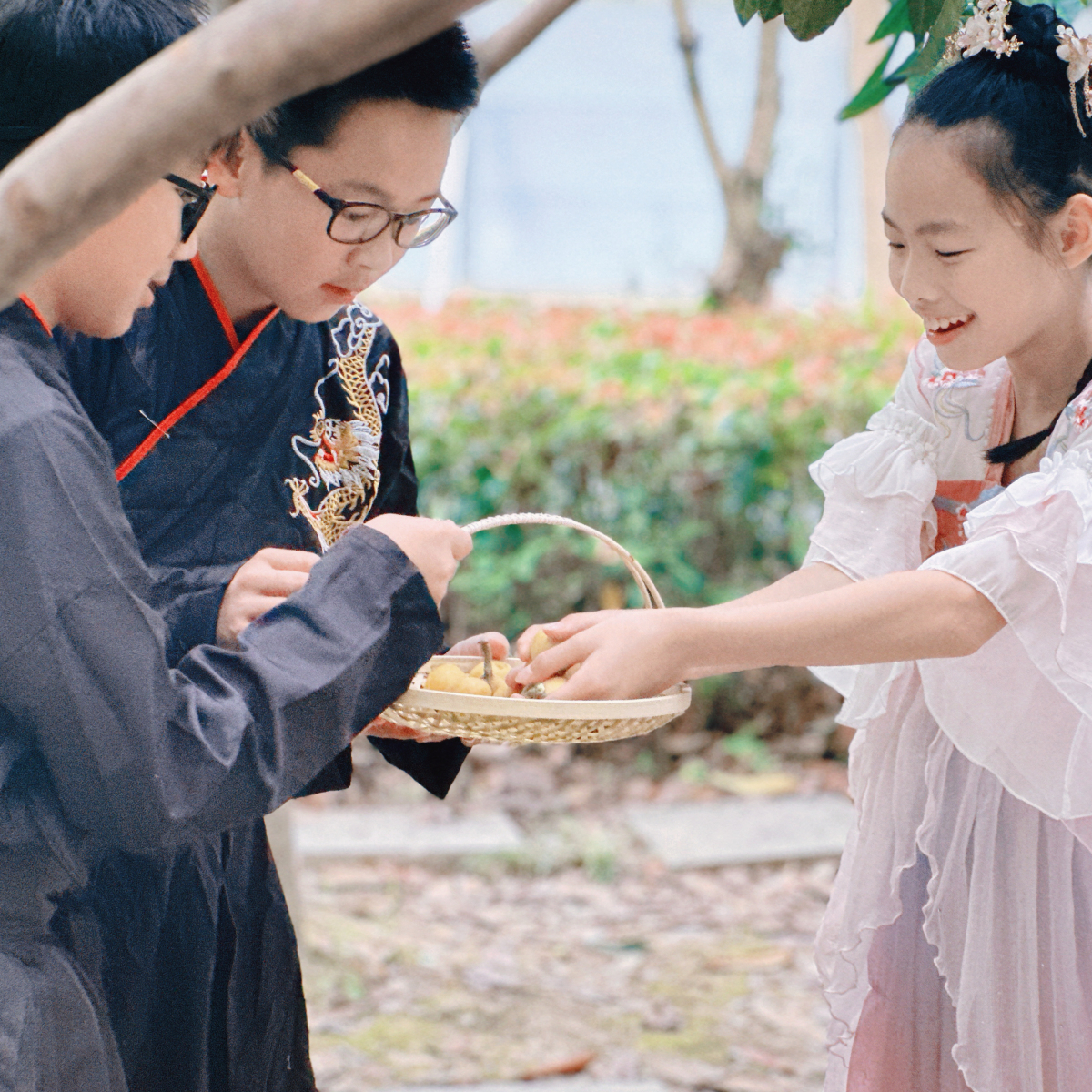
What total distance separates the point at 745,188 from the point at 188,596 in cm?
555

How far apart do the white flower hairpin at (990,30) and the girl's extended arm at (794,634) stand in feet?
2.17

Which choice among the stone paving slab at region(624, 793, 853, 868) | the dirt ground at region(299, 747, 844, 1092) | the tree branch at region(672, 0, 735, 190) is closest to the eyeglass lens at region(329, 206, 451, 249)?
the tree branch at region(672, 0, 735, 190)

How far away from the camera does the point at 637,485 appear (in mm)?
4672

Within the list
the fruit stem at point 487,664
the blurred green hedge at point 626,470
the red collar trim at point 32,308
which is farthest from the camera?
the blurred green hedge at point 626,470

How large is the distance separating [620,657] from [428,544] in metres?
0.33

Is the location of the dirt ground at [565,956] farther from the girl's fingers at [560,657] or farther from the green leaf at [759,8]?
the green leaf at [759,8]

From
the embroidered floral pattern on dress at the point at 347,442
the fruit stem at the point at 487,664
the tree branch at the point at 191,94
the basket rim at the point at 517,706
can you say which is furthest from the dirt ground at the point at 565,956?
the tree branch at the point at 191,94

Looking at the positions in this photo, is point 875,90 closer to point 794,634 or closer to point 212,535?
point 794,634

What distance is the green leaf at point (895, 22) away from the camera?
2078 mm

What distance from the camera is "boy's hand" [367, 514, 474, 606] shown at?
133 cm

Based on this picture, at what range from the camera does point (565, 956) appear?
12.2ft

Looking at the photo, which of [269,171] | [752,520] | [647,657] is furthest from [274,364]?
[752,520]

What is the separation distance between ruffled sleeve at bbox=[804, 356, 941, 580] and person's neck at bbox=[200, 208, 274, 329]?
0.81 m

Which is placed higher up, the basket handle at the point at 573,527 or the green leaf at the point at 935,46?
the green leaf at the point at 935,46
